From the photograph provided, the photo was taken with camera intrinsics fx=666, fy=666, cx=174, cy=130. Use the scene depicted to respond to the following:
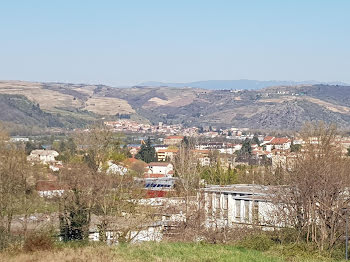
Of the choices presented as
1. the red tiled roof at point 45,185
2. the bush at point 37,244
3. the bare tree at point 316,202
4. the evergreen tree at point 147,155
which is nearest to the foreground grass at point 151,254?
the bush at point 37,244

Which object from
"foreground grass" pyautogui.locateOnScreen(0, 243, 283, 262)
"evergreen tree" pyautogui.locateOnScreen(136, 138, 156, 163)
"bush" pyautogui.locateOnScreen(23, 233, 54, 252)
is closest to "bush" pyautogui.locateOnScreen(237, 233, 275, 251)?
"foreground grass" pyautogui.locateOnScreen(0, 243, 283, 262)

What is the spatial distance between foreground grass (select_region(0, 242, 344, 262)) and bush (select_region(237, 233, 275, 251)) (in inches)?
36.6

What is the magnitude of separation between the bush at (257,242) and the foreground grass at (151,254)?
36.6 inches

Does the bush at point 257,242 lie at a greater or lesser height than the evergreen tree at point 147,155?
greater

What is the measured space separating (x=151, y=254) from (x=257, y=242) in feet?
10.9

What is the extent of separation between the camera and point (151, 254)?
1252 centimetres

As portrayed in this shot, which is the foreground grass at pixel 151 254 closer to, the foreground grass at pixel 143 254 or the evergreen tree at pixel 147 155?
the foreground grass at pixel 143 254

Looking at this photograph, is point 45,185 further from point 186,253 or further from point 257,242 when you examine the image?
point 186,253

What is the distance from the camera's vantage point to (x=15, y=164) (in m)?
22.6

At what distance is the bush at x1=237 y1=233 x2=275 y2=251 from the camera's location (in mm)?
14658

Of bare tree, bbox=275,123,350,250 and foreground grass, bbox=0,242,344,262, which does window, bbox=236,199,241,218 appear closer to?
bare tree, bbox=275,123,350,250

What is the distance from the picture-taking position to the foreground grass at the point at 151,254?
12.0 m

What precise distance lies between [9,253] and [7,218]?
592 centimetres

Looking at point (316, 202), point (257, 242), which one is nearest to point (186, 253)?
point (257, 242)
